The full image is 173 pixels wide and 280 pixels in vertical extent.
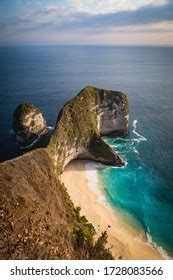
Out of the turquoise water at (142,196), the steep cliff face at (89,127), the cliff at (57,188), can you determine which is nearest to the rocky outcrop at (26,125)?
A: the cliff at (57,188)

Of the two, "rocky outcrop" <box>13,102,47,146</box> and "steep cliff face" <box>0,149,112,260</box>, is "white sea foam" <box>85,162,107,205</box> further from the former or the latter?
"rocky outcrop" <box>13,102,47,146</box>

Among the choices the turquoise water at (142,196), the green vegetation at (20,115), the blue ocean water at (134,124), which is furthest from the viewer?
the green vegetation at (20,115)

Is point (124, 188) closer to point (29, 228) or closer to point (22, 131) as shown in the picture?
point (22, 131)

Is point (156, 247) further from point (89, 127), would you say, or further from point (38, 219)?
point (89, 127)

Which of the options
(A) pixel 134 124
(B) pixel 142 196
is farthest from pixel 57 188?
(A) pixel 134 124

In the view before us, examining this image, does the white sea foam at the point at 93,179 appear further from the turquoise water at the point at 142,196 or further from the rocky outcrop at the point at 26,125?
the rocky outcrop at the point at 26,125

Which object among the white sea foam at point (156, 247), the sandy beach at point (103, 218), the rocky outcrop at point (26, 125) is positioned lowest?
the white sea foam at point (156, 247)

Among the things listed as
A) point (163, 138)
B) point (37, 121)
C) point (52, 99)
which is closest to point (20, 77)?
point (52, 99)
